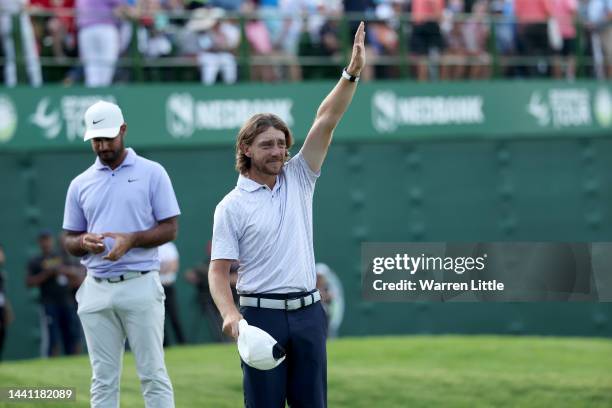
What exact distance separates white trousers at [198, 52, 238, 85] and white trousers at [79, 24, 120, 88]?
1.29 metres

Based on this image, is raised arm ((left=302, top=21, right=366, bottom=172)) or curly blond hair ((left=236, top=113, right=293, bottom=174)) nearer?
curly blond hair ((left=236, top=113, right=293, bottom=174))

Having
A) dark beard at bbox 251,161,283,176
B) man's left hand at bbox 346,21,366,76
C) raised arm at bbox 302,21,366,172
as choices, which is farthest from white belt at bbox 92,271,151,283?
man's left hand at bbox 346,21,366,76

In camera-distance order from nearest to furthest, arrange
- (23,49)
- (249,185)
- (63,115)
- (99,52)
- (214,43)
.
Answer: (249,185), (23,49), (99,52), (63,115), (214,43)

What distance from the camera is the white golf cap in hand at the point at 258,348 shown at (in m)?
7.21

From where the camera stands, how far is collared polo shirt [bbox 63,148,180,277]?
29.3ft

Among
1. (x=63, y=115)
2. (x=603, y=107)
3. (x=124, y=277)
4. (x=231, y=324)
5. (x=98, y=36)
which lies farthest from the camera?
(x=603, y=107)

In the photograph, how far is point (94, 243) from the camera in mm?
8773

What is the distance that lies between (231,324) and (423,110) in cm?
1406

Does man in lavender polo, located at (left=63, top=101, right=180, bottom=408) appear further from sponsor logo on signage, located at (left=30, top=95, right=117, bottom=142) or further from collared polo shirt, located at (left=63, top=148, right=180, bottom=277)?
sponsor logo on signage, located at (left=30, top=95, right=117, bottom=142)

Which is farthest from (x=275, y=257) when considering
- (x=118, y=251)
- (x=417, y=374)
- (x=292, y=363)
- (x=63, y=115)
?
(x=63, y=115)

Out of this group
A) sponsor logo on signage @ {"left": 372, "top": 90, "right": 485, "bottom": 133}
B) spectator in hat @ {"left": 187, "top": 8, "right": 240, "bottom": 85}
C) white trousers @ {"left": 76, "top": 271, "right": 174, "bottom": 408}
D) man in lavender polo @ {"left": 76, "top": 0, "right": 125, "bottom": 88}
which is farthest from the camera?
sponsor logo on signage @ {"left": 372, "top": 90, "right": 485, "bottom": 133}

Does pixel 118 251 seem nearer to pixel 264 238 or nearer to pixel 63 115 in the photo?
pixel 264 238

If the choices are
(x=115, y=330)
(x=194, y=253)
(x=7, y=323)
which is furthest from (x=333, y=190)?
(x=115, y=330)

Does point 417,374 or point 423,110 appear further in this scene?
point 423,110
